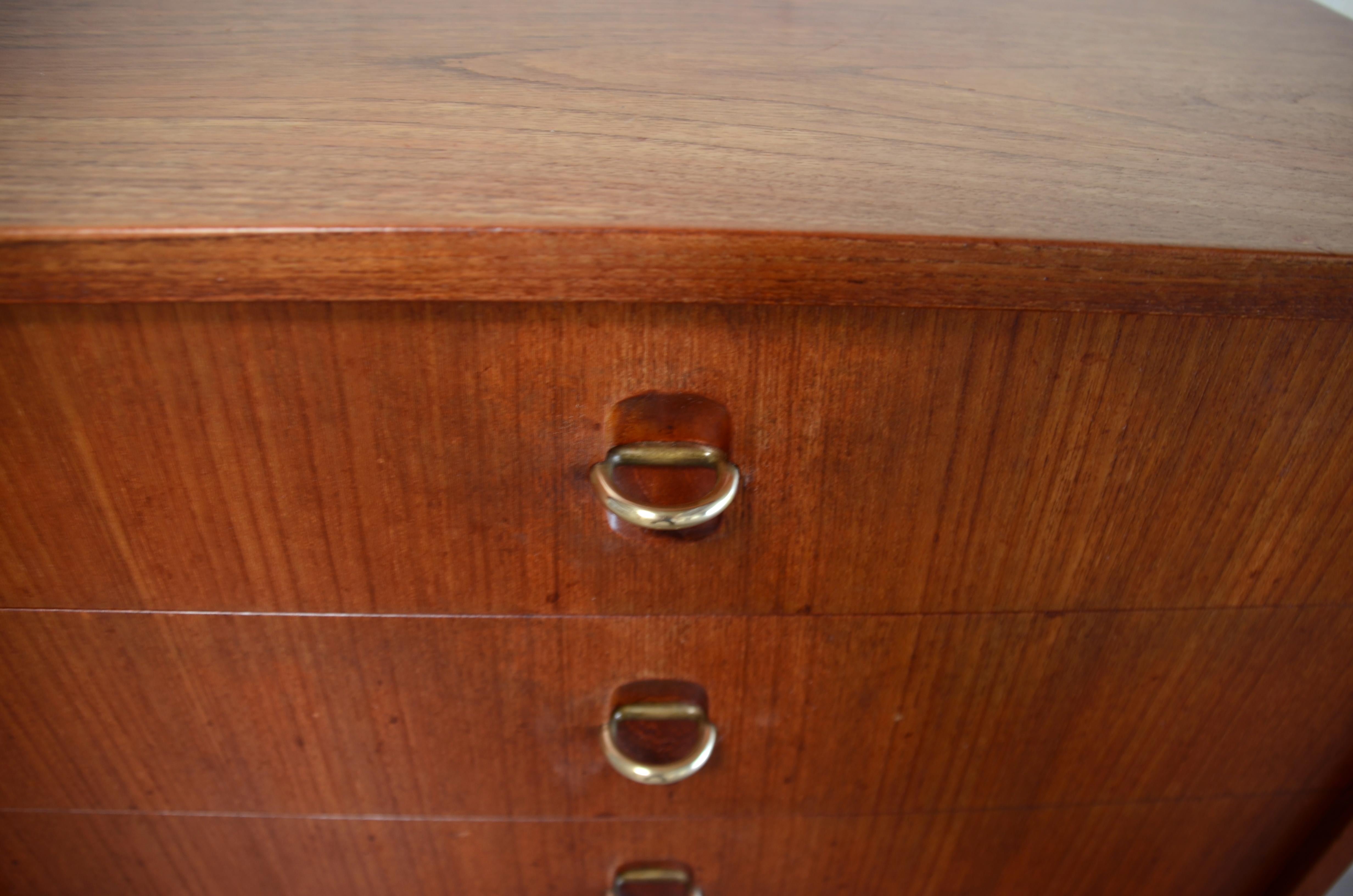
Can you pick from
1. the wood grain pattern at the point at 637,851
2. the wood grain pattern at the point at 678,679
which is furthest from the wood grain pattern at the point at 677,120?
the wood grain pattern at the point at 637,851

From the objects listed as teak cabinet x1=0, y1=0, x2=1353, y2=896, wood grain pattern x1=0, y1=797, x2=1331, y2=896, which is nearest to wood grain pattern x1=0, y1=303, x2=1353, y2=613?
teak cabinet x1=0, y1=0, x2=1353, y2=896

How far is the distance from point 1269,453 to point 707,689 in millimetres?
241

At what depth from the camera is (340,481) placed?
0.31 meters

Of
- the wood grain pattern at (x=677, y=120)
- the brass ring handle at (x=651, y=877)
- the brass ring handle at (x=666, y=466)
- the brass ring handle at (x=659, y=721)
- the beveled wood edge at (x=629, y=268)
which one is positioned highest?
the wood grain pattern at (x=677, y=120)

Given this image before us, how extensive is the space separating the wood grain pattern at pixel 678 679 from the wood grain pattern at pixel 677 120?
169mm

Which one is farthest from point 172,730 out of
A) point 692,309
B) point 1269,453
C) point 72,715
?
point 1269,453

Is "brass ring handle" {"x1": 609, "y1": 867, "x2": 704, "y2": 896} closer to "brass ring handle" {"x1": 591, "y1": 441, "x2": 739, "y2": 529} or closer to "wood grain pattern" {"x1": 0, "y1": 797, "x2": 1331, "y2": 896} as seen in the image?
"wood grain pattern" {"x1": 0, "y1": 797, "x2": 1331, "y2": 896}

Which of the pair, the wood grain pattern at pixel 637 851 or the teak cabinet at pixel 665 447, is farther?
the wood grain pattern at pixel 637 851

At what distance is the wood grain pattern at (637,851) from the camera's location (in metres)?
0.43

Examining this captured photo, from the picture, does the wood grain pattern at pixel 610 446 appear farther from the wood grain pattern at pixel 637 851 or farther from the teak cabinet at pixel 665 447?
the wood grain pattern at pixel 637 851

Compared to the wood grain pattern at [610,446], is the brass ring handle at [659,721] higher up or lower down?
lower down

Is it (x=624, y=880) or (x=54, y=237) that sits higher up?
(x=54, y=237)

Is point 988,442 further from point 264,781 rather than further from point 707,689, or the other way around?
point 264,781

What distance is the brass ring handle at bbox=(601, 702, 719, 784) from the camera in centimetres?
38
